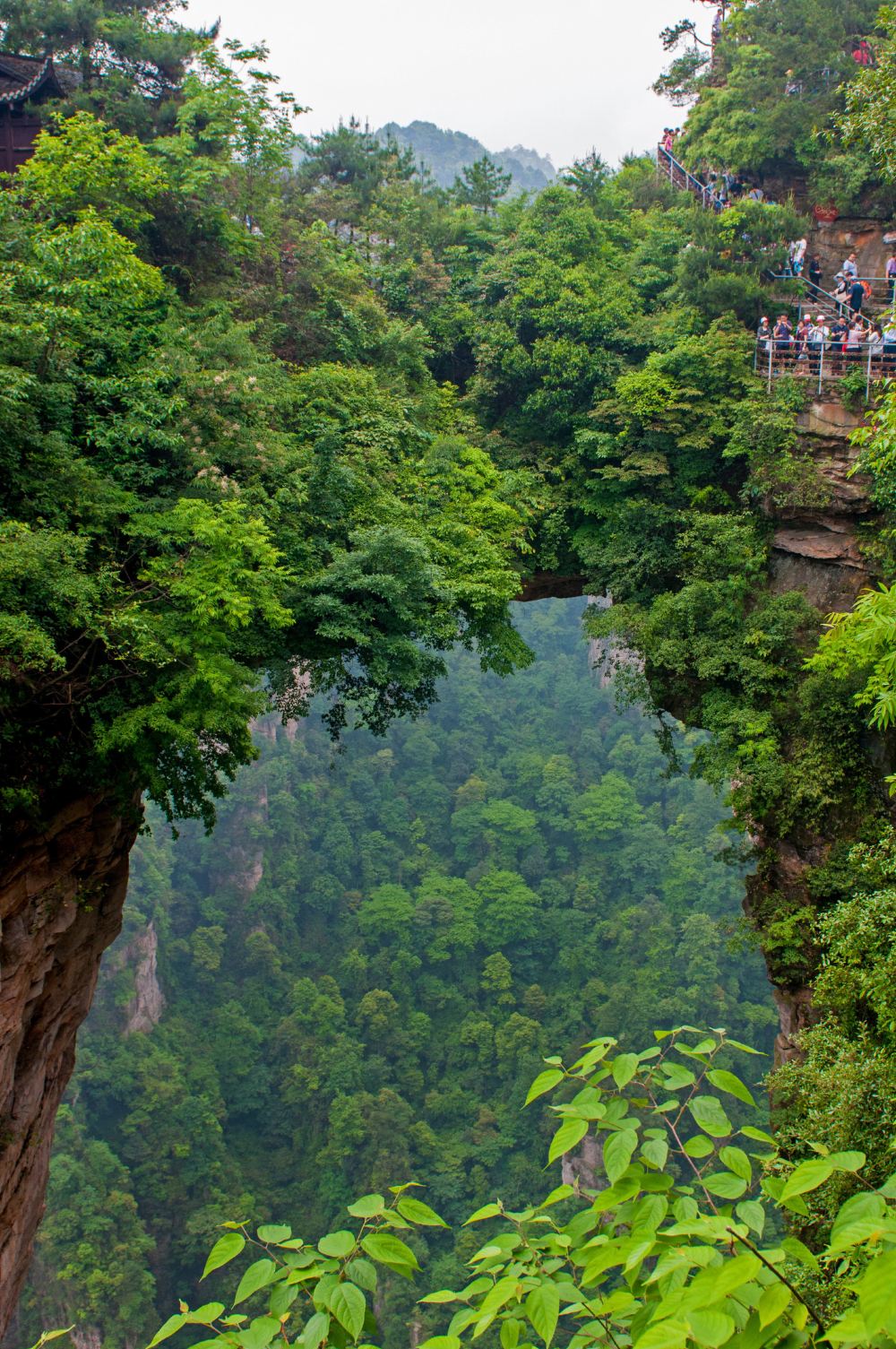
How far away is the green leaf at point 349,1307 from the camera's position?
1944 millimetres

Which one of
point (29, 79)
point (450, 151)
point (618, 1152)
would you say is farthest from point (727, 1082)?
point (450, 151)

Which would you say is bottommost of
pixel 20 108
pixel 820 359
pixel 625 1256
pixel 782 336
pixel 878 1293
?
pixel 625 1256

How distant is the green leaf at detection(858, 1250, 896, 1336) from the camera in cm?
144

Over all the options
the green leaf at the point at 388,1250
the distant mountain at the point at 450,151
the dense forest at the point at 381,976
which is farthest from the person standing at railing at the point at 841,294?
the distant mountain at the point at 450,151

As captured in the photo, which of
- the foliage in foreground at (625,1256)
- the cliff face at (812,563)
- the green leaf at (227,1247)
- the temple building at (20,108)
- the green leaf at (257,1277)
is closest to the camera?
the foliage in foreground at (625,1256)

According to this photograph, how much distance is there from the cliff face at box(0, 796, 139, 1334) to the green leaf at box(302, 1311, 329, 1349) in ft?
18.7

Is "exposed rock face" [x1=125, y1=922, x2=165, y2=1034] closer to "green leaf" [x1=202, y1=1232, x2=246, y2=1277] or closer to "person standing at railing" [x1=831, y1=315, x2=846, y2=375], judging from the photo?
"person standing at railing" [x1=831, y1=315, x2=846, y2=375]

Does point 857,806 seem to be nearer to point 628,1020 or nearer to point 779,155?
point 779,155

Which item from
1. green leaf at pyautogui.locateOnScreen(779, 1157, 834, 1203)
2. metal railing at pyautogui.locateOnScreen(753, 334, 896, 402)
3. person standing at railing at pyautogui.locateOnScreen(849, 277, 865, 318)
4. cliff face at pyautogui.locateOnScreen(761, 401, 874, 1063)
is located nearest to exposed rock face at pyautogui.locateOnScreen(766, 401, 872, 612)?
cliff face at pyautogui.locateOnScreen(761, 401, 874, 1063)

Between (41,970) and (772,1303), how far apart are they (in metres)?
7.34

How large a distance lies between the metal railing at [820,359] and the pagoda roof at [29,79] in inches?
373

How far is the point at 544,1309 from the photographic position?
6.54 ft

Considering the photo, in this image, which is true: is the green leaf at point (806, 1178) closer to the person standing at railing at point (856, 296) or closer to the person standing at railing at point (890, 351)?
the person standing at railing at point (890, 351)

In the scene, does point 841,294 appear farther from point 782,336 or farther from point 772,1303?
point 772,1303
